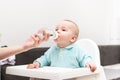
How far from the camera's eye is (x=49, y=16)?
5.63 ft

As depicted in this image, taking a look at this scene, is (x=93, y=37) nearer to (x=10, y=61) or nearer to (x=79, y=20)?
(x=79, y=20)

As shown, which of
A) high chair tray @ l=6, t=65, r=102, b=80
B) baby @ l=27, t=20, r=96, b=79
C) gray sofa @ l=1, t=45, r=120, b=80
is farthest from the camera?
gray sofa @ l=1, t=45, r=120, b=80

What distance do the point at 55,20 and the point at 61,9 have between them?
0.11 meters

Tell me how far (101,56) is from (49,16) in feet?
1.96

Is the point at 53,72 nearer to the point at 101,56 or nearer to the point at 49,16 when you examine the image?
the point at 49,16

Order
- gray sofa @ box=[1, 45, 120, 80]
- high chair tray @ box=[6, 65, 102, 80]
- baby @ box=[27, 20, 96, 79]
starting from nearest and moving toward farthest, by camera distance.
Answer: high chair tray @ box=[6, 65, 102, 80] → baby @ box=[27, 20, 96, 79] → gray sofa @ box=[1, 45, 120, 80]

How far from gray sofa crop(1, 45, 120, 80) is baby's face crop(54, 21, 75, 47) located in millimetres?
341

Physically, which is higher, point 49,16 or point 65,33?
point 49,16

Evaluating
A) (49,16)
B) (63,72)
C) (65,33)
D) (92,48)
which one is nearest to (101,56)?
(49,16)

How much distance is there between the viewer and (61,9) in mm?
1815

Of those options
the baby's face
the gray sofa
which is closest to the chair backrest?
the baby's face

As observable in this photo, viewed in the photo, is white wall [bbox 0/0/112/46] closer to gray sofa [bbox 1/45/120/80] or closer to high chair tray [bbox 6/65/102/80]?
gray sofa [bbox 1/45/120/80]

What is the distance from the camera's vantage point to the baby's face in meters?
1.15

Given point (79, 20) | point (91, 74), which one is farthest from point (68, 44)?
point (79, 20)
